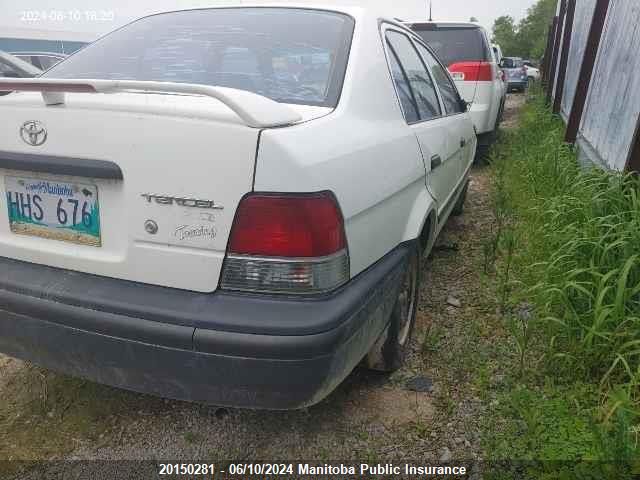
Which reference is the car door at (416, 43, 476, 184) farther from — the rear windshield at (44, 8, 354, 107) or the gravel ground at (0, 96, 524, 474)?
the gravel ground at (0, 96, 524, 474)

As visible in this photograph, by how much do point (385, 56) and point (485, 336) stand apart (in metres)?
1.49

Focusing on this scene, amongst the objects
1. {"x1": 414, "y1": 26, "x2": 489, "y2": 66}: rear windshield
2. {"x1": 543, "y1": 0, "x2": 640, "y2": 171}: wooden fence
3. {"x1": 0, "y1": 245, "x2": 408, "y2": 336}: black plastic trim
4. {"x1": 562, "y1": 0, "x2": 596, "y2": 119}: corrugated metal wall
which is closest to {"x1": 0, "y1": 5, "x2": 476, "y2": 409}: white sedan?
{"x1": 0, "y1": 245, "x2": 408, "y2": 336}: black plastic trim

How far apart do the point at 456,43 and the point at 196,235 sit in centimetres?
598

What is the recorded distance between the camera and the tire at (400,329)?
215 cm

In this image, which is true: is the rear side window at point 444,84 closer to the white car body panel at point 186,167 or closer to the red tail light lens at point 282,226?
the white car body panel at point 186,167

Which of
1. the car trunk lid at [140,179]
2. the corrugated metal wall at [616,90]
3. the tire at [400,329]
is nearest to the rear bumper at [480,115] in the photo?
the corrugated metal wall at [616,90]

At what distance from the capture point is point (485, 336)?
2619mm

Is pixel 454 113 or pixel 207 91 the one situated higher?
pixel 207 91

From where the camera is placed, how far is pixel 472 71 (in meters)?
6.20

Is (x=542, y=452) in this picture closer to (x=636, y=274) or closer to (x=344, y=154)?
(x=636, y=274)

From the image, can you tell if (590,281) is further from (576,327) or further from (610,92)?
(610,92)

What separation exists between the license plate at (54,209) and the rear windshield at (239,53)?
0.66m

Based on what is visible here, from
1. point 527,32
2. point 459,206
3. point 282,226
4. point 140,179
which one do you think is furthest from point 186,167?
point 527,32

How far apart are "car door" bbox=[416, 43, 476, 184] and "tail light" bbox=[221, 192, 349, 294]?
188cm
